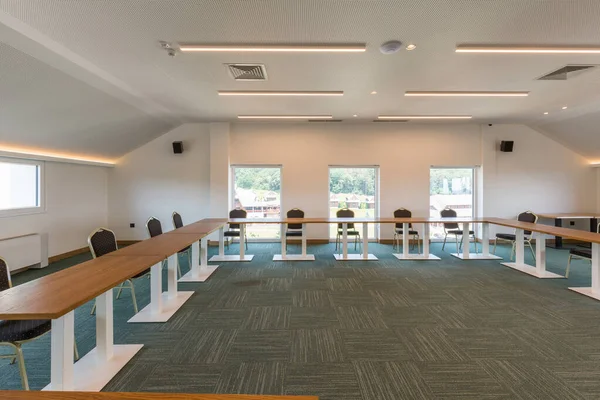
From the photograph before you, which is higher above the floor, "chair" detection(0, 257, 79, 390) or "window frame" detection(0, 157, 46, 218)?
"window frame" detection(0, 157, 46, 218)

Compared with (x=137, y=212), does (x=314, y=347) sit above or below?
below

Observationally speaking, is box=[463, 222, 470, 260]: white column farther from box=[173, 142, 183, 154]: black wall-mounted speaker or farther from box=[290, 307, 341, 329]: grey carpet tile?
box=[173, 142, 183, 154]: black wall-mounted speaker

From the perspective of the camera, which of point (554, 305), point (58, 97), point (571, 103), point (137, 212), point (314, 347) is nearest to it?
point (314, 347)

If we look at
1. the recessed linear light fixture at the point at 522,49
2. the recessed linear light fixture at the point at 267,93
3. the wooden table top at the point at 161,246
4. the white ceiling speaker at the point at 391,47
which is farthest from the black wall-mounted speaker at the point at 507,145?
the wooden table top at the point at 161,246

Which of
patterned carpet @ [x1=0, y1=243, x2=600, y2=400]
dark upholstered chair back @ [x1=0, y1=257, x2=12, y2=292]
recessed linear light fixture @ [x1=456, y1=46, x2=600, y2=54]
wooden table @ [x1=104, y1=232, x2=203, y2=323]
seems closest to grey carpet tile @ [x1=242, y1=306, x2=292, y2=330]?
patterned carpet @ [x1=0, y1=243, x2=600, y2=400]

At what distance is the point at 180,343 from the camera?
2.77 metres

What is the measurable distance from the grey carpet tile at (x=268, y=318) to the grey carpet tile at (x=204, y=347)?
0.76 feet

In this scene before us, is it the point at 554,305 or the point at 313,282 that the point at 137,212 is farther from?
the point at 554,305

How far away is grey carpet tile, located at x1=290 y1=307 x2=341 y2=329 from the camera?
3104mm

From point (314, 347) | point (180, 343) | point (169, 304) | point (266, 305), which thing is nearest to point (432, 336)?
point (314, 347)

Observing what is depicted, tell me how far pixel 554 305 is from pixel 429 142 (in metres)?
4.95

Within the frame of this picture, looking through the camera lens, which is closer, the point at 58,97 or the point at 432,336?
A: the point at 432,336

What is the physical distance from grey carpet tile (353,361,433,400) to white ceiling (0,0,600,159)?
10.3 feet

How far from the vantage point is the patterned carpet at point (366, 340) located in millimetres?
2182
